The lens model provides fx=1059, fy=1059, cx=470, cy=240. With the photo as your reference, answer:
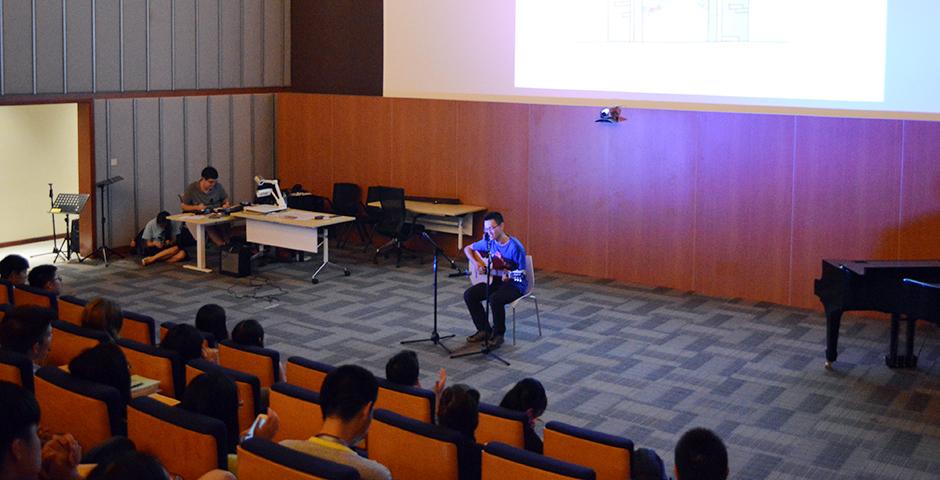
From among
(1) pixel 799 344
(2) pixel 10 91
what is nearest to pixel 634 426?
(1) pixel 799 344

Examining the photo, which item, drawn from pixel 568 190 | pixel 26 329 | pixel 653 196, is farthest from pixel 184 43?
pixel 26 329

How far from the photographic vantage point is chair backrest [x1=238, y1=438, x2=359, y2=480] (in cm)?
368

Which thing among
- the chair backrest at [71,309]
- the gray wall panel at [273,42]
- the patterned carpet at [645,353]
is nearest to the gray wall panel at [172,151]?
the patterned carpet at [645,353]

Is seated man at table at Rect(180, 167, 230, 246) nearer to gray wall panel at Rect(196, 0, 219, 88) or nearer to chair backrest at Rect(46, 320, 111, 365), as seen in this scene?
gray wall panel at Rect(196, 0, 219, 88)

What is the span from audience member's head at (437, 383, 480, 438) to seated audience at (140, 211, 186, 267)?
29.7 feet

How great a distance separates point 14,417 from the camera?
9.34ft

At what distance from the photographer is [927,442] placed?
283 inches

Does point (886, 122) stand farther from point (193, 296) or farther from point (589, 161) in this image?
point (193, 296)

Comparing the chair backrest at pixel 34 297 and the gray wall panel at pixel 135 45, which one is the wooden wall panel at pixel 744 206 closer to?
the chair backrest at pixel 34 297

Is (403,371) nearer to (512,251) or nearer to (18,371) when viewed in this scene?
(18,371)

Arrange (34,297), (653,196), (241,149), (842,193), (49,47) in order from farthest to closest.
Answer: (241,149), (49,47), (653,196), (842,193), (34,297)

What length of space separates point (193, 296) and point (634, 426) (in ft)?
19.0

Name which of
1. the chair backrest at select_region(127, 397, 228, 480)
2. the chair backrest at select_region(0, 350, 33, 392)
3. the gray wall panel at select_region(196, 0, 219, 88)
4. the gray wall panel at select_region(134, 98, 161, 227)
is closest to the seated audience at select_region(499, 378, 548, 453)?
the chair backrest at select_region(127, 397, 228, 480)

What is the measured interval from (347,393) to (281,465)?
43 centimetres
